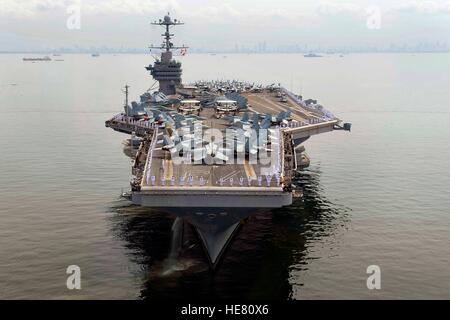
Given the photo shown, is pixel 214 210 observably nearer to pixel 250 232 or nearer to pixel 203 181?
pixel 203 181

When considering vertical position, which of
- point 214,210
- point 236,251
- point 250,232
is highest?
point 214,210

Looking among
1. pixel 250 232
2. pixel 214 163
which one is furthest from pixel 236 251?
pixel 214 163

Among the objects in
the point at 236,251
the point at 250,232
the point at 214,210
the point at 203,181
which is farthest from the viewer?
the point at 250,232

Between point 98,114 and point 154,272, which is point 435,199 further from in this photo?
point 98,114

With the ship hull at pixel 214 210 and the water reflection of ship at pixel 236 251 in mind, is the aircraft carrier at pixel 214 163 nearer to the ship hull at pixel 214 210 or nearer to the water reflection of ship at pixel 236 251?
the ship hull at pixel 214 210

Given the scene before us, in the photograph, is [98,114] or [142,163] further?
[98,114]

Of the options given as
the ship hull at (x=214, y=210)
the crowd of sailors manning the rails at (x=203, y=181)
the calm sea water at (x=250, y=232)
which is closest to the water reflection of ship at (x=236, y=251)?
the calm sea water at (x=250, y=232)

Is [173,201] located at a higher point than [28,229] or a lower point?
higher
